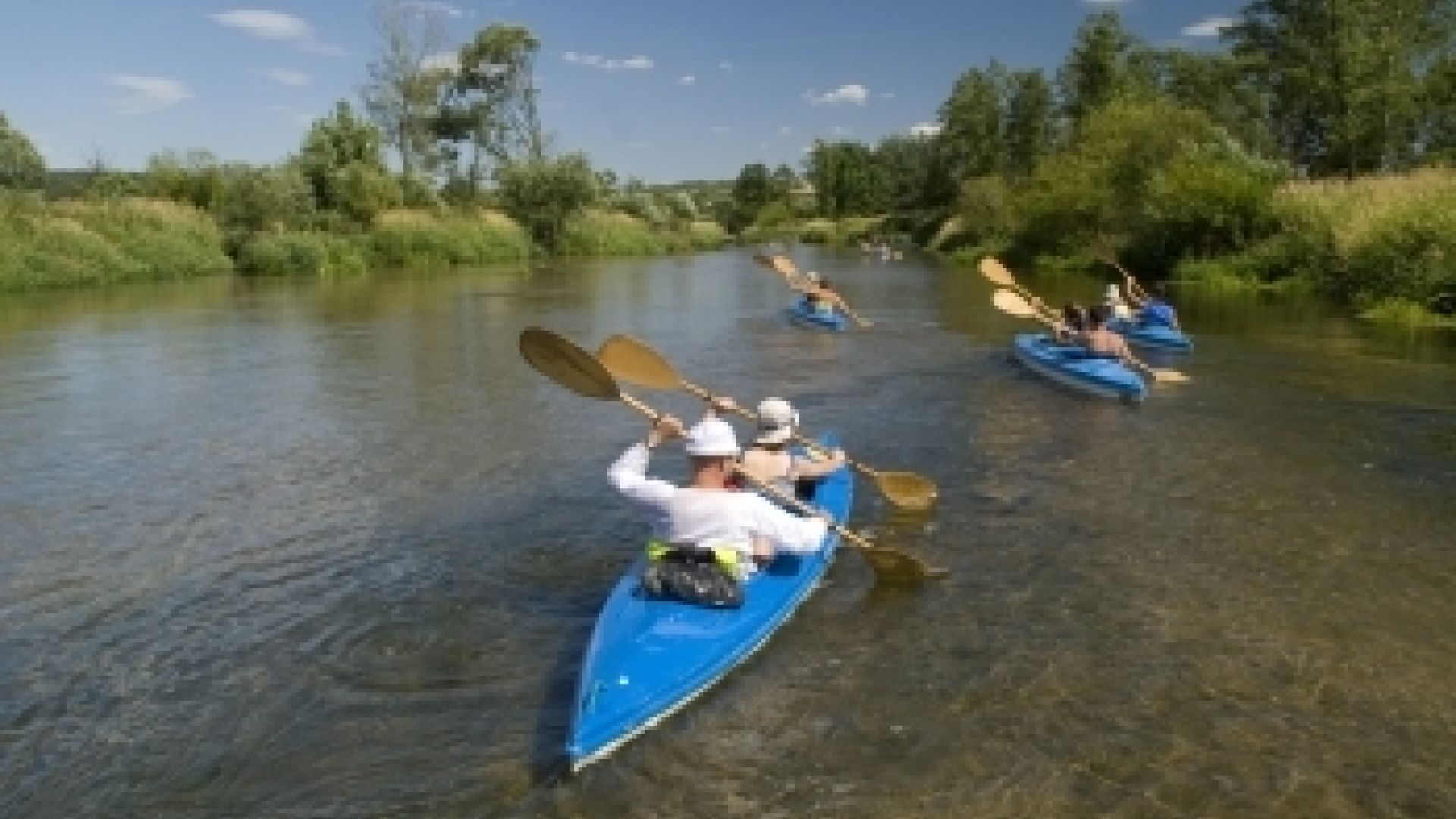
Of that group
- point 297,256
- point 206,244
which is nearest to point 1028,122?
point 297,256

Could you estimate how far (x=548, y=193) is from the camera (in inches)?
1932

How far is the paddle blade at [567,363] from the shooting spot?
6.96 m

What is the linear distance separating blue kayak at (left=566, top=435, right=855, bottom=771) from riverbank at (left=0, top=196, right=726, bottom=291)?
2857cm

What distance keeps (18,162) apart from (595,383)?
112 ft

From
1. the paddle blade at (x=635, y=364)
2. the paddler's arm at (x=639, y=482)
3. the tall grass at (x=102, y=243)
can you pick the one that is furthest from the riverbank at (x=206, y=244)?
the paddler's arm at (x=639, y=482)

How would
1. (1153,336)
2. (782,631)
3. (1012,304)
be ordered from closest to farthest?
(782,631) → (1012,304) → (1153,336)

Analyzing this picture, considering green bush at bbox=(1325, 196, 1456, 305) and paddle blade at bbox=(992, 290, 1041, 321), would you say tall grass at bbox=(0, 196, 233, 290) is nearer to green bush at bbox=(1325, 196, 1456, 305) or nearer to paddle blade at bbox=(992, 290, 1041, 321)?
paddle blade at bbox=(992, 290, 1041, 321)

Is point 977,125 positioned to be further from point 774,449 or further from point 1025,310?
point 774,449

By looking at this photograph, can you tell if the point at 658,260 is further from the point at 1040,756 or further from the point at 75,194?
the point at 1040,756

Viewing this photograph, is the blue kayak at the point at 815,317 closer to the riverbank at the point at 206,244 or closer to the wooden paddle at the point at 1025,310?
the wooden paddle at the point at 1025,310

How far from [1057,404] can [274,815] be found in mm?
10679

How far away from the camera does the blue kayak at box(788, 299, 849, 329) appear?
69.7 ft

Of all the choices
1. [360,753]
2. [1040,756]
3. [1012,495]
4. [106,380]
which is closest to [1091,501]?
[1012,495]

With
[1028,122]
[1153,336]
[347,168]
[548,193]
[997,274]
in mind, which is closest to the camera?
[997,274]
